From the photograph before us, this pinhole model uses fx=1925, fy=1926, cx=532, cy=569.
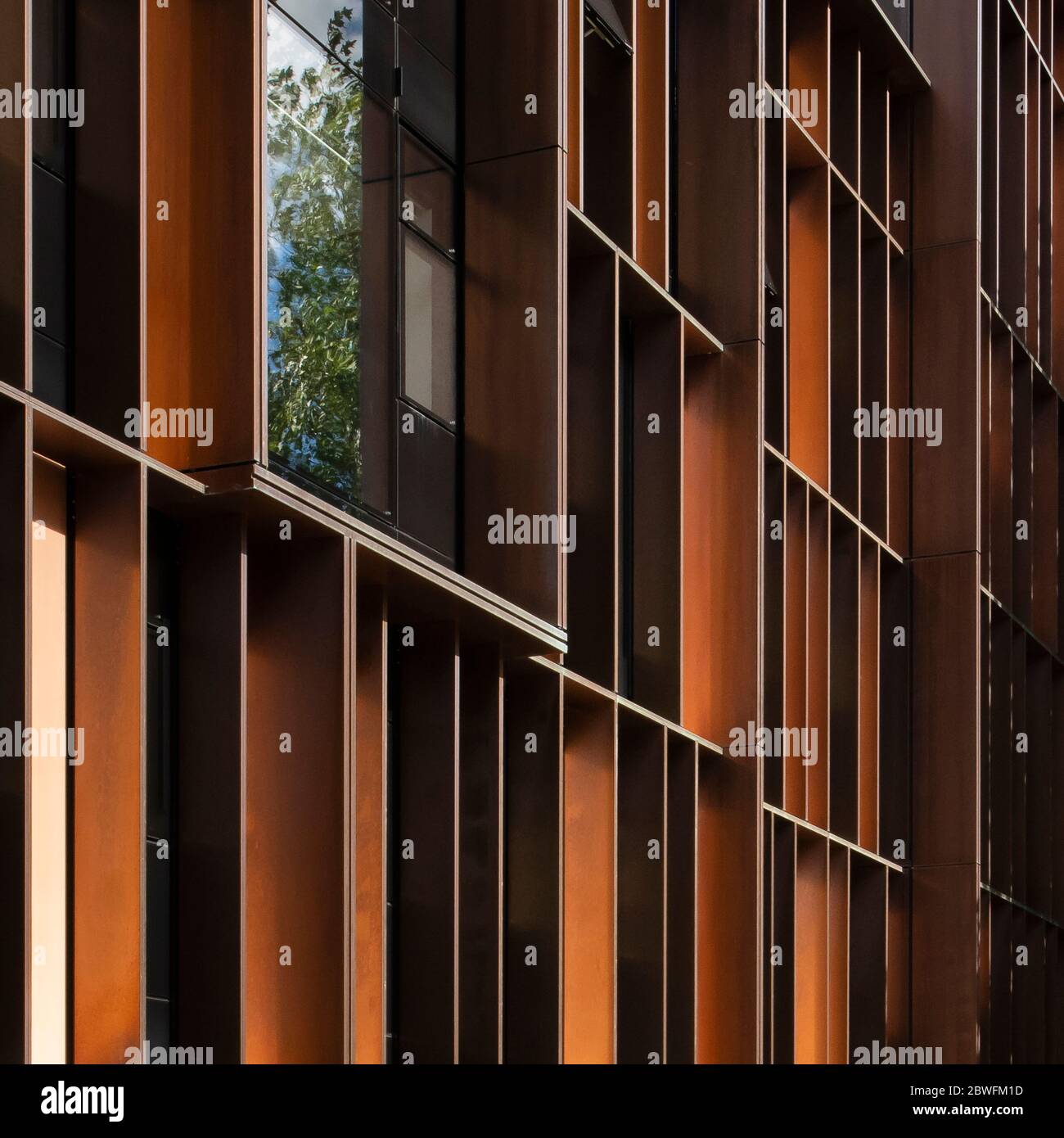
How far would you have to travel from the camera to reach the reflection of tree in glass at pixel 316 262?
8.98 metres

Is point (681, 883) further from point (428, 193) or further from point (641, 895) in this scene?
point (428, 193)

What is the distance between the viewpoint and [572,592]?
11.9 meters

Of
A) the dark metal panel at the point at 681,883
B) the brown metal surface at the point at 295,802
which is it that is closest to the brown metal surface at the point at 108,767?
the brown metal surface at the point at 295,802

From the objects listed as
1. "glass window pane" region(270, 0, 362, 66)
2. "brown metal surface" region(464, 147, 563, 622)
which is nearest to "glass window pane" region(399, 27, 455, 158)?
"brown metal surface" region(464, 147, 563, 622)

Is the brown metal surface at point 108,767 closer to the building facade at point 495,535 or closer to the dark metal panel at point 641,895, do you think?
the building facade at point 495,535

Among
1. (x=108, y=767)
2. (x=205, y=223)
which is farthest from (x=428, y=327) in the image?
(x=108, y=767)

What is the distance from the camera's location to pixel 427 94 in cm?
1090

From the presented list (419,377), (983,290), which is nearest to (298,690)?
(419,377)

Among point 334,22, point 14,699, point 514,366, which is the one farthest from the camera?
point 514,366

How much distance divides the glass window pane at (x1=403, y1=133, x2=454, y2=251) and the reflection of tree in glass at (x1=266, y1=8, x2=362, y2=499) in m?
0.58

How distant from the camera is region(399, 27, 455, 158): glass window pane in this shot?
10.7 metres

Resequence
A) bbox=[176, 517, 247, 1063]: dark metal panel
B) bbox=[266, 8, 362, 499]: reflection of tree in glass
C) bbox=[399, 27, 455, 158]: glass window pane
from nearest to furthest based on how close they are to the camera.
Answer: bbox=[176, 517, 247, 1063]: dark metal panel → bbox=[266, 8, 362, 499]: reflection of tree in glass → bbox=[399, 27, 455, 158]: glass window pane

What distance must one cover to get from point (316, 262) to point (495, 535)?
6.58 feet

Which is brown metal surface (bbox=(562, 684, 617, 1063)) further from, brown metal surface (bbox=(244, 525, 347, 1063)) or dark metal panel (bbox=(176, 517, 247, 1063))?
dark metal panel (bbox=(176, 517, 247, 1063))
